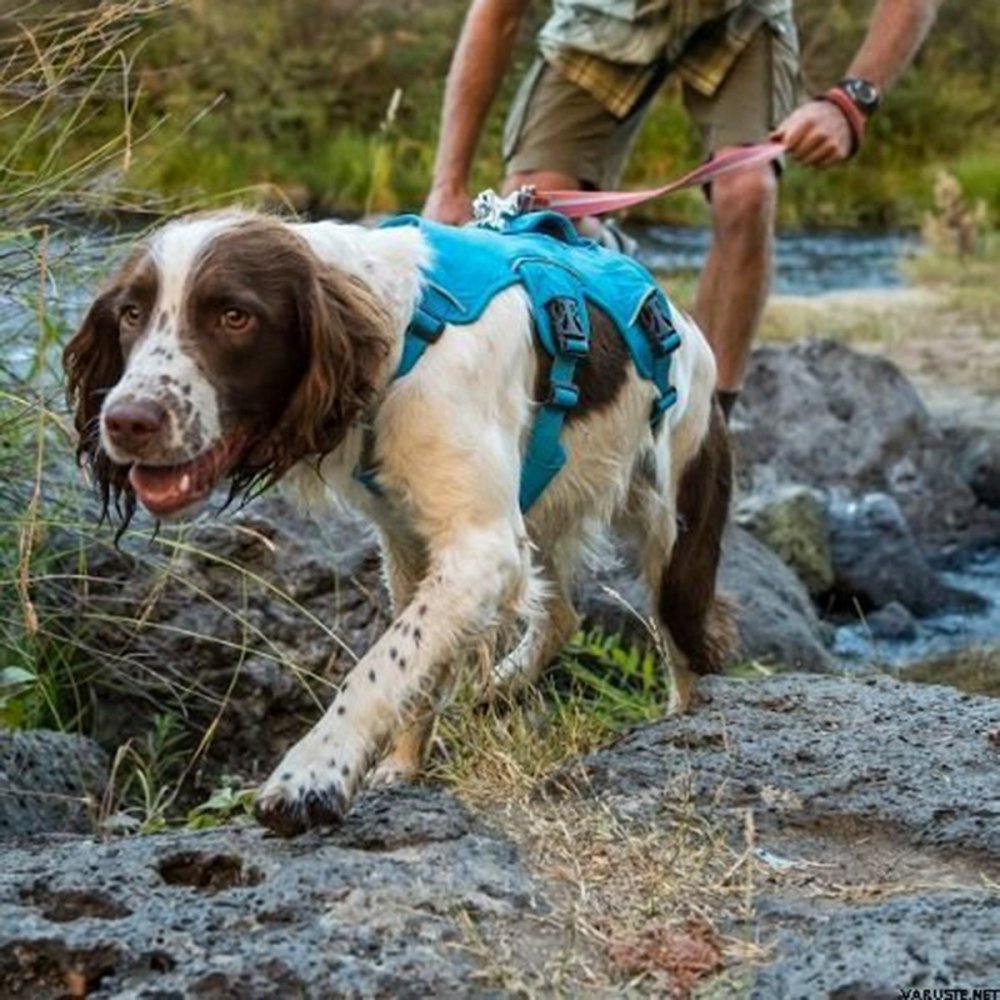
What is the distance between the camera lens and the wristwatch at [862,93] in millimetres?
4930

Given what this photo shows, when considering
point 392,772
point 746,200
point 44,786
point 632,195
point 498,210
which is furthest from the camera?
point 746,200

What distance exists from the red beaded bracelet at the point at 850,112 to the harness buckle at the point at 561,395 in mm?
1340

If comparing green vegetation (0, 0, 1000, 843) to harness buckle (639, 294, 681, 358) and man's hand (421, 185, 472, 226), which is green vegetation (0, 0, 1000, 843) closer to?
man's hand (421, 185, 472, 226)

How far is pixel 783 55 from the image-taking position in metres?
5.59

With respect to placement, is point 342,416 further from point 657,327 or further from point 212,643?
point 212,643

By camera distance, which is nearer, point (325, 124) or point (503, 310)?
point (503, 310)

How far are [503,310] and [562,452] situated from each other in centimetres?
32

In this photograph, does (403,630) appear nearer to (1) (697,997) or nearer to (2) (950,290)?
(1) (697,997)

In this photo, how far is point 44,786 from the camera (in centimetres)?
415

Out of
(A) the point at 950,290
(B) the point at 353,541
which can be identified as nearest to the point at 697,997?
(B) the point at 353,541

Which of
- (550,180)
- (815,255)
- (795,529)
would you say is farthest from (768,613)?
(815,255)

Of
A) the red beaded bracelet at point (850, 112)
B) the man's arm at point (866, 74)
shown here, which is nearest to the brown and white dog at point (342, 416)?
the man's arm at point (866, 74)

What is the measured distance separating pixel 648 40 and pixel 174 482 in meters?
2.65

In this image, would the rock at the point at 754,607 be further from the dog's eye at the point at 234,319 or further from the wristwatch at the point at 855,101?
the dog's eye at the point at 234,319
